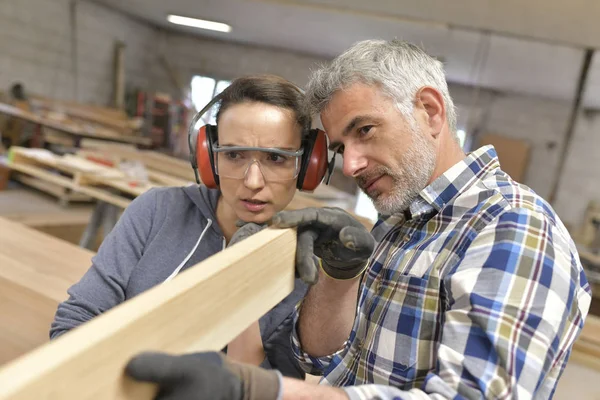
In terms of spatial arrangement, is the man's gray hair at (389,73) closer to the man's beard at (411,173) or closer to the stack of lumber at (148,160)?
the man's beard at (411,173)

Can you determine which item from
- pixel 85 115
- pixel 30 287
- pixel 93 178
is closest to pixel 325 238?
pixel 30 287

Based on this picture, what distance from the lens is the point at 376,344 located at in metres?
1.13

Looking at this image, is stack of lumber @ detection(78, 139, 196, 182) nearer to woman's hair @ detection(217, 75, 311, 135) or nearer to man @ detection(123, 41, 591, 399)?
woman's hair @ detection(217, 75, 311, 135)

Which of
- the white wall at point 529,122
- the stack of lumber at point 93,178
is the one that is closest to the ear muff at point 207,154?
→ the stack of lumber at point 93,178

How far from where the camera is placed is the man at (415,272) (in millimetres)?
771

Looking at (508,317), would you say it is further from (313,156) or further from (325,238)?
(313,156)

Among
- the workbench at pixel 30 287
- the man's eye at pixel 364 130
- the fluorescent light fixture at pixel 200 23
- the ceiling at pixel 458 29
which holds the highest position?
the fluorescent light fixture at pixel 200 23

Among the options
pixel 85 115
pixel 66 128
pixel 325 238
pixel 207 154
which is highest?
pixel 207 154

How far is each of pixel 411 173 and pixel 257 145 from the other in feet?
1.75

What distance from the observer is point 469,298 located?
0.84 meters

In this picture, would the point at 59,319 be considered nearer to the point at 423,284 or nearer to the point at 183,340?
the point at 183,340

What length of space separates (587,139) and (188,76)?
32.4 feet

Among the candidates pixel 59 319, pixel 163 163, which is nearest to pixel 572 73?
pixel 163 163

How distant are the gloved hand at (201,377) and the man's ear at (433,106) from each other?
87 centimetres
